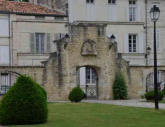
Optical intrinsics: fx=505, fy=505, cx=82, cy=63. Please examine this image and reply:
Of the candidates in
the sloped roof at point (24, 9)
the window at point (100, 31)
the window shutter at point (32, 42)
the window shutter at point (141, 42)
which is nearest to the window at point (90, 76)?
the window shutter at point (32, 42)

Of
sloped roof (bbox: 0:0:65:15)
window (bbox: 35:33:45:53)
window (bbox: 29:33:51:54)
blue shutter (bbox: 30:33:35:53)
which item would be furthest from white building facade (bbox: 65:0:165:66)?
blue shutter (bbox: 30:33:35:53)

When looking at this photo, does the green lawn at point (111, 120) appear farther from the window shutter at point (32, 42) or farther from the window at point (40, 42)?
the window at point (40, 42)

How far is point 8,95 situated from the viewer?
17.4 metres

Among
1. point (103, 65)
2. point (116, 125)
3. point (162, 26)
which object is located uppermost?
point (162, 26)

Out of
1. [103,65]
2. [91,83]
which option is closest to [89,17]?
[91,83]

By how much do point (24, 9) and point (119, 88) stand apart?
603 inches

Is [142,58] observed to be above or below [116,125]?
above

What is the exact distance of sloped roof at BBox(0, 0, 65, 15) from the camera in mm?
45531

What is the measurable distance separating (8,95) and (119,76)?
19.2m

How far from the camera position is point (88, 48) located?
116ft

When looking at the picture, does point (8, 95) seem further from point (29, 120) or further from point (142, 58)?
point (142, 58)

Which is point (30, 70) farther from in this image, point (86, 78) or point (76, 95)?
point (86, 78)

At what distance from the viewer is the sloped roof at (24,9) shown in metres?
45.5

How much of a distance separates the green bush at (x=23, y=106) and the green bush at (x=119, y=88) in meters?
18.3
